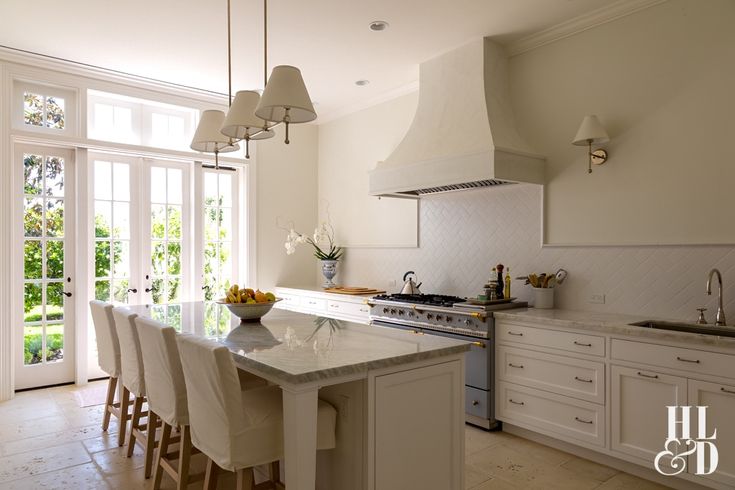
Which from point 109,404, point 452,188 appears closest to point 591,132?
point 452,188

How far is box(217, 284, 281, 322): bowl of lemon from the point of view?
9.55 feet

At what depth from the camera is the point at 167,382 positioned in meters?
2.46

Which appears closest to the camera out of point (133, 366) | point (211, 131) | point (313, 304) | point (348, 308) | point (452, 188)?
point (133, 366)

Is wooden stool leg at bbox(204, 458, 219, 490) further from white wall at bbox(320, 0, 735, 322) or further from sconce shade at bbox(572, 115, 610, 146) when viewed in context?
sconce shade at bbox(572, 115, 610, 146)

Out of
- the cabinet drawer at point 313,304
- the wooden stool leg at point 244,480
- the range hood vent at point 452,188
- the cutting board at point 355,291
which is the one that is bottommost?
the wooden stool leg at point 244,480

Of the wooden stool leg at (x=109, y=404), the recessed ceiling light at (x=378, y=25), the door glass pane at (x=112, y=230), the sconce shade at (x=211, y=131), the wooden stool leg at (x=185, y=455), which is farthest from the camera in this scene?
the door glass pane at (x=112, y=230)

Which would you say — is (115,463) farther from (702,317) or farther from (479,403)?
(702,317)

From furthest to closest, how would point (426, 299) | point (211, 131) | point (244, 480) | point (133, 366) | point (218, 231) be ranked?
1. point (218, 231)
2. point (426, 299)
3. point (211, 131)
4. point (133, 366)
5. point (244, 480)

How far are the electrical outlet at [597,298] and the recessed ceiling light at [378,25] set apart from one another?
8.27 ft

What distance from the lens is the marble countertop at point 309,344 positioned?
1.94 m

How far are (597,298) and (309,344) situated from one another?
224 cm

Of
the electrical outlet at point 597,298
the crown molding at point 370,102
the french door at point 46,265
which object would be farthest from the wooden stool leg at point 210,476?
the crown molding at point 370,102

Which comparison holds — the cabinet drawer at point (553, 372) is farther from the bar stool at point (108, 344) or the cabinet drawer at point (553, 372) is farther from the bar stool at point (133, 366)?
the bar stool at point (108, 344)

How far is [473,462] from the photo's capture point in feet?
10.2
